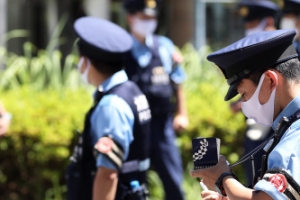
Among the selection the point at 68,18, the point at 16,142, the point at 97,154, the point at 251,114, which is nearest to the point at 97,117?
the point at 97,154

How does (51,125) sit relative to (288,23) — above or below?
below

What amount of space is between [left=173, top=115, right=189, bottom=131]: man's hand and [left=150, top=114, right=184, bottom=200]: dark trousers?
0.38 metres

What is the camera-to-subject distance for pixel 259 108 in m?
2.53

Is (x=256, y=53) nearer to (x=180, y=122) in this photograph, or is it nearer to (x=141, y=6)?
(x=180, y=122)

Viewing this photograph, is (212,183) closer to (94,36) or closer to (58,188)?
(94,36)

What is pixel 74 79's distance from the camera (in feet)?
21.7

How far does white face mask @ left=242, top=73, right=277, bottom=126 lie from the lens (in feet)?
8.13

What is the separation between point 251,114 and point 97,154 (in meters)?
1.14

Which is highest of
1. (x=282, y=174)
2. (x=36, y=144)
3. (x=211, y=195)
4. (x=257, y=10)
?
(x=282, y=174)

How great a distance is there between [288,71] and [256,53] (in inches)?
4.9

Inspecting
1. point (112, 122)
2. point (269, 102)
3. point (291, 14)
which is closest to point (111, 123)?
point (112, 122)

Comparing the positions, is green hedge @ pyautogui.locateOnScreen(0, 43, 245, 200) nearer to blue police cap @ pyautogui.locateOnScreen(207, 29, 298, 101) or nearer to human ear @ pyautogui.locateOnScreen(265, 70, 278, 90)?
blue police cap @ pyautogui.locateOnScreen(207, 29, 298, 101)

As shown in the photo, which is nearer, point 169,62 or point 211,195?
point 211,195

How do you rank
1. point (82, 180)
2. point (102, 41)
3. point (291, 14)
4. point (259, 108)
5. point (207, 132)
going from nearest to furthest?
point (259, 108) < point (82, 180) < point (102, 41) < point (291, 14) < point (207, 132)
